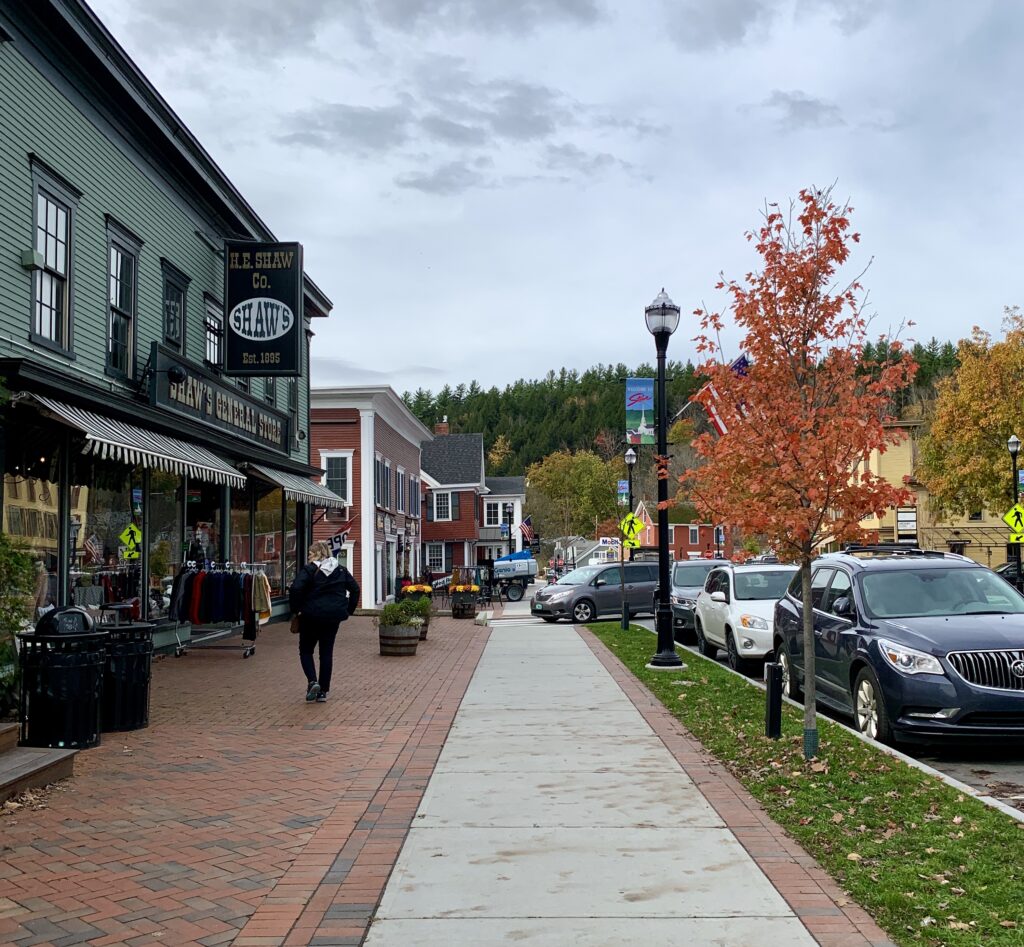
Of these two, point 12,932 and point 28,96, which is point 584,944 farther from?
point 28,96

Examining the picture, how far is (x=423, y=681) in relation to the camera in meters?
14.1

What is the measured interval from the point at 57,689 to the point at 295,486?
47.2 ft

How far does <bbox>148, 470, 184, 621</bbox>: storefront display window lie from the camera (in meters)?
16.8

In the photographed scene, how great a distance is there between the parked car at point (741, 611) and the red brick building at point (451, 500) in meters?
41.7

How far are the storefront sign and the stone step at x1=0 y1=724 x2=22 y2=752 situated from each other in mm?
8990

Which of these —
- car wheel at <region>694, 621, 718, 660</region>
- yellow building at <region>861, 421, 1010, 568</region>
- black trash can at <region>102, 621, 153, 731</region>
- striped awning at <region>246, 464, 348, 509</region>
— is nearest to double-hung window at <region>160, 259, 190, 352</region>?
striped awning at <region>246, 464, 348, 509</region>

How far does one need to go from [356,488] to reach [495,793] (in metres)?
30.0

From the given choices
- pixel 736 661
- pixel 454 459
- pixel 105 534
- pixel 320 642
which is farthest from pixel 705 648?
pixel 454 459

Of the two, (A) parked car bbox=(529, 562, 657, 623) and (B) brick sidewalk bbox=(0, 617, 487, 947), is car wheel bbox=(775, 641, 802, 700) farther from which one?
(A) parked car bbox=(529, 562, 657, 623)

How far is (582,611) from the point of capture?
29797 millimetres

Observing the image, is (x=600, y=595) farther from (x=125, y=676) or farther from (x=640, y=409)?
(x=125, y=676)

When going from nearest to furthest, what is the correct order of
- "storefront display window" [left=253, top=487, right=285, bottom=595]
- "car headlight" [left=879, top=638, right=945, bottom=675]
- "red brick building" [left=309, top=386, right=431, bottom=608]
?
1. "car headlight" [left=879, top=638, right=945, bottom=675]
2. "storefront display window" [left=253, top=487, right=285, bottom=595]
3. "red brick building" [left=309, top=386, right=431, bottom=608]

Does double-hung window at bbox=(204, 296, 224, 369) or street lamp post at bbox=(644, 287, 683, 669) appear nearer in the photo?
street lamp post at bbox=(644, 287, 683, 669)

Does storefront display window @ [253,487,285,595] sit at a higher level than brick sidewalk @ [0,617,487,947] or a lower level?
higher
